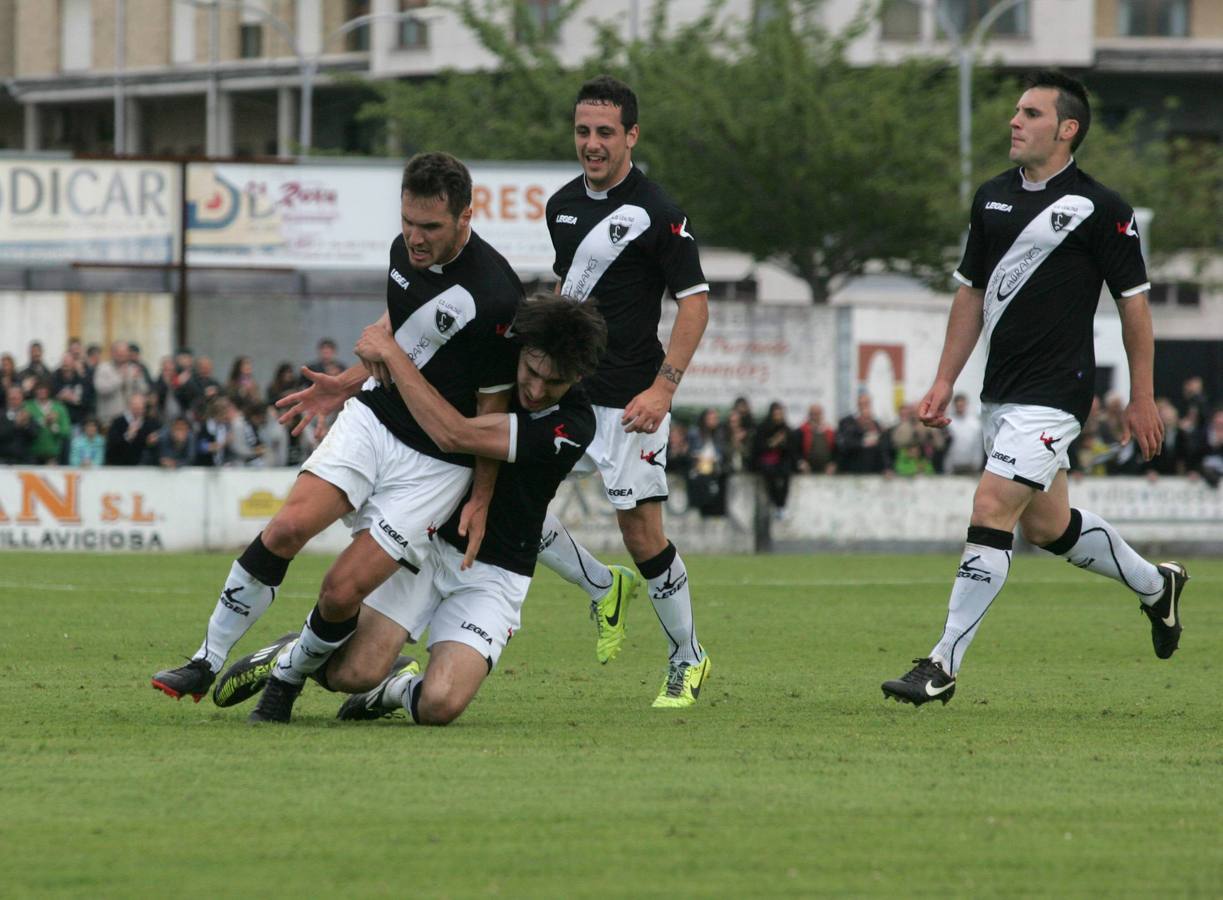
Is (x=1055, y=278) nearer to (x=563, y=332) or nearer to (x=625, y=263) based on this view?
(x=625, y=263)

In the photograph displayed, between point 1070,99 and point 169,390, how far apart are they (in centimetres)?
1684

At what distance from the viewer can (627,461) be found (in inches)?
338

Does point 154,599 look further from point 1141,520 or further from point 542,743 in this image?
point 1141,520

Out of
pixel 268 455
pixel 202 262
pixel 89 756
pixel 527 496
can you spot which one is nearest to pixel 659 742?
pixel 527 496

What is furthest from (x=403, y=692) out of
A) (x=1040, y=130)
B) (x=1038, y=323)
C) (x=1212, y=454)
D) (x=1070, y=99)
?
(x=1212, y=454)

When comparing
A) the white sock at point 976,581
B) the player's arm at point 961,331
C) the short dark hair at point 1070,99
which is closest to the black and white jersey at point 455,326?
the player's arm at point 961,331

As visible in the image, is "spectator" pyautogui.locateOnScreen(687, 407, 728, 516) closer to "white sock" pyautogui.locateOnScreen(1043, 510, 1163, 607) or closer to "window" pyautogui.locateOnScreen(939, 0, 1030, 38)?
→ "white sock" pyautogui.locateOnScreen(1043, 510, 1163, 607)

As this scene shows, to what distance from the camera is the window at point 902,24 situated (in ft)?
175

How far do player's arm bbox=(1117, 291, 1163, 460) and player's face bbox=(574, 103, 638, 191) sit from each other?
7.09 ft

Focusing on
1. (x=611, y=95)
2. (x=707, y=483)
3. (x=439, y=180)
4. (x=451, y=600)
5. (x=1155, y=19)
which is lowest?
(x=707, y=483)

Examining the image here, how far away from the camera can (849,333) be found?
99.3 ft

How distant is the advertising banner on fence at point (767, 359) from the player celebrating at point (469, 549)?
21524mm

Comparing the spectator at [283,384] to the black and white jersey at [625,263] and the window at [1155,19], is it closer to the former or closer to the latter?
the black and white jersey at [625,263]

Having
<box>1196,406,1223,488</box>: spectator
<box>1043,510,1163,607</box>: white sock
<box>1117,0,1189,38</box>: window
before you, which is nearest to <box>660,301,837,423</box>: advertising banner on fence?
<box>1196,406,1223,488</box>: spectator
